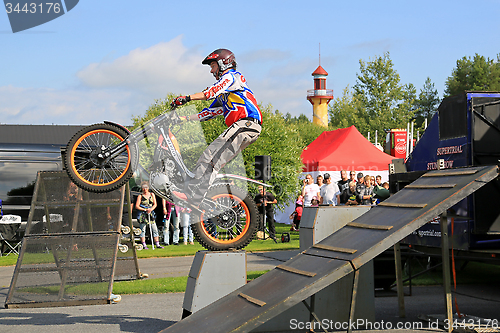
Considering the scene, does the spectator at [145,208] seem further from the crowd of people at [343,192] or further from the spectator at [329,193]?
the spectator at [329,193]

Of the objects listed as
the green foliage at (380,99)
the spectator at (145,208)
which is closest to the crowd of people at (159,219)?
the spectator at (145,208)

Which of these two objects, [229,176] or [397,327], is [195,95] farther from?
[397,327]

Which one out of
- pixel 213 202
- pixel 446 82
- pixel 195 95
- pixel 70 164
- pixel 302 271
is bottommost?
pixel 302 271

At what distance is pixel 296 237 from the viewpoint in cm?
1797

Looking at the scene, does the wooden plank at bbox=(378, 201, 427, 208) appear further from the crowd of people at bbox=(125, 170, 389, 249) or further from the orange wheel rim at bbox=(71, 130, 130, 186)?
the crowd of people at bbox=(125, 170, 389, 249)

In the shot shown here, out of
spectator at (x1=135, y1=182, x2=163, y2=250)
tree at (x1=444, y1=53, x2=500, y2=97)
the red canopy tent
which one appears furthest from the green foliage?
spectator at (x1=135, y1=182, x2=163, y2=250)

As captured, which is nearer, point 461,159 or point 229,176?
point 229,176

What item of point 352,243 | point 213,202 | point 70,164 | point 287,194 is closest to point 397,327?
point 352,243

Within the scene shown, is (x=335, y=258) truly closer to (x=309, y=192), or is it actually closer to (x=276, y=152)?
(x=309, y=192)

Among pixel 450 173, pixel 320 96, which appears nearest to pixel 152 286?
pixel 450 173

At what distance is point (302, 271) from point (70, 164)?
299cm

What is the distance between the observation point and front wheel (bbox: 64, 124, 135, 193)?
5.80 metres

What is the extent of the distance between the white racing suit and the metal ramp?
4.49ft

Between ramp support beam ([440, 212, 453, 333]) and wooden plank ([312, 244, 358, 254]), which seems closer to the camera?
wooden plank ([312, 244, 358, 254])
